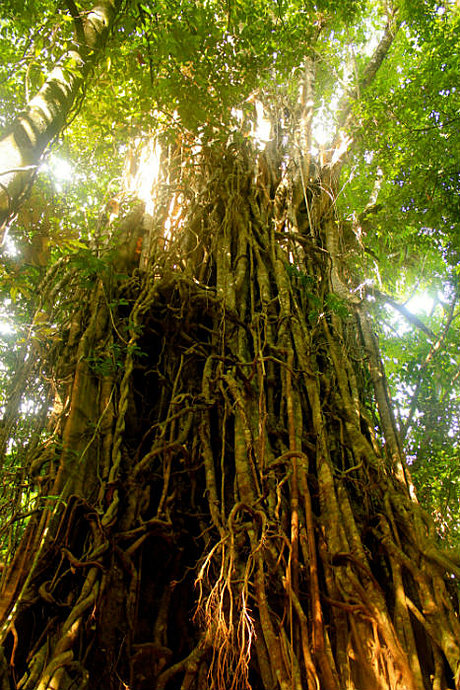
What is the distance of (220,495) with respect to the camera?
2.41 m

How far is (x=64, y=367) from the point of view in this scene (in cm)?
269

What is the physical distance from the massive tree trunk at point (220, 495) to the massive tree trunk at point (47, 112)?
1.26 metres

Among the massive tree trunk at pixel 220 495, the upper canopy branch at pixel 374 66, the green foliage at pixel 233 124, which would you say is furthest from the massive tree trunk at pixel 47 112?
the upper canopy branch at pixel 374 66

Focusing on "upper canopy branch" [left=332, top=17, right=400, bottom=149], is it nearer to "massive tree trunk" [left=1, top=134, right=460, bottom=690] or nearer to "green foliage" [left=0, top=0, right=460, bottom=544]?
"green foliage" [left=0, top=0, right=460, bottom=544]

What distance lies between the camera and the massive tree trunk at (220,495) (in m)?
1.68

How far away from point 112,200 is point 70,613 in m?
3.33

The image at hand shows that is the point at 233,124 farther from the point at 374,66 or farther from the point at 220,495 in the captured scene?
the point at 220,495

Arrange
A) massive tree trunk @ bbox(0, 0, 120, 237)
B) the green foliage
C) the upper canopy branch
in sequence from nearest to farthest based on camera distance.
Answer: massive tree trunk @ bbox(0, 0, 120, 237)
the green foliage
the upper canopy branch

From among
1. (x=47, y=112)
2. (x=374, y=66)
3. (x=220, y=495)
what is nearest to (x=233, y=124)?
(x=374, y=66)

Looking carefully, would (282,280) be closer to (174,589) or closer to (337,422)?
(337,422)

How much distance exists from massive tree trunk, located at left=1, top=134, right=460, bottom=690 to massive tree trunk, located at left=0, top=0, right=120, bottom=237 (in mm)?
1256

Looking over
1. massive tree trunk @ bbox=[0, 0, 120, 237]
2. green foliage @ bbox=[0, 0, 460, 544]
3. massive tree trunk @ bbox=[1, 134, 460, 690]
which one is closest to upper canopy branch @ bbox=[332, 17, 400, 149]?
green foliage @ bbox=[0, 0, 460, 544]

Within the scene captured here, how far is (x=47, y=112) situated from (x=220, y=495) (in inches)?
83.4

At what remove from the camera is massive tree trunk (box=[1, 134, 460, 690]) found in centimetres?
168
